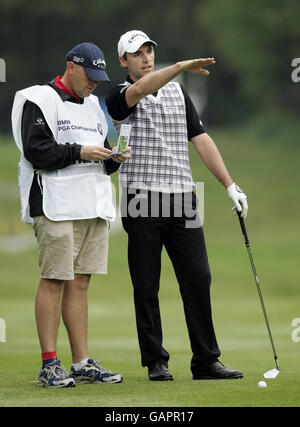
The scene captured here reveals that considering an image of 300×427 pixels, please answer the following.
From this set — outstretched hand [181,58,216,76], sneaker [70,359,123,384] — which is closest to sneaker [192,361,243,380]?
sneaker [70,359,123,384]

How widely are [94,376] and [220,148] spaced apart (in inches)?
1372

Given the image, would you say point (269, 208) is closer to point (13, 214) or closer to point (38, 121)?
point (13, 214)

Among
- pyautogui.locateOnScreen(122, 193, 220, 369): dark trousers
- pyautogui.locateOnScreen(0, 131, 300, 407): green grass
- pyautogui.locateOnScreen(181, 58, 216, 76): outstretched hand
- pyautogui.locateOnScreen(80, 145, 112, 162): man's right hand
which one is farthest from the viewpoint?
pyautogui.locateOnScreen(122, 193, 220, 369): dark trousers

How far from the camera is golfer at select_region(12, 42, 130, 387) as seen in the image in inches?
263

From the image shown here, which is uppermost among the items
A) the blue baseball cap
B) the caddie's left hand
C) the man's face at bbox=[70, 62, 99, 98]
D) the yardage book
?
the blue baseball cap

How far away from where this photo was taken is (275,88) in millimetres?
53688

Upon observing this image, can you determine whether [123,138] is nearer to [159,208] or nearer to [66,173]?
[66,173]

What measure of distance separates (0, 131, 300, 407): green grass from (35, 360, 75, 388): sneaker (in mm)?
85

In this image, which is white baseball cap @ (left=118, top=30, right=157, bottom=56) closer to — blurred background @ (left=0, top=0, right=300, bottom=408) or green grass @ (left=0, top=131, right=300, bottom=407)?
green grass @ (left=0, top=131, right=300, bottom=407)

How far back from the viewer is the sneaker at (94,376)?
22.4 ft

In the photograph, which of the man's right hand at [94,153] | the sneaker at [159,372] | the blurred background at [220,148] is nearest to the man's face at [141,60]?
the man's right hand at [94,153]

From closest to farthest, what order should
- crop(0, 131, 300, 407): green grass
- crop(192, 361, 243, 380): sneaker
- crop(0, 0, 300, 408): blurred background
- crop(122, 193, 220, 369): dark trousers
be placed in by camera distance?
crop(0, 131, 300, 407): green grass → crop(192, 361, 243, 380): sneaker → crop(122, 193, 220, 369): dark trousers → crop(0, 0, 300, 408): blurred background

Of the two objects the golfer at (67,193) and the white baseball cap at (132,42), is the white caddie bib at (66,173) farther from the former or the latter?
the white baseball cap at (132,42)
